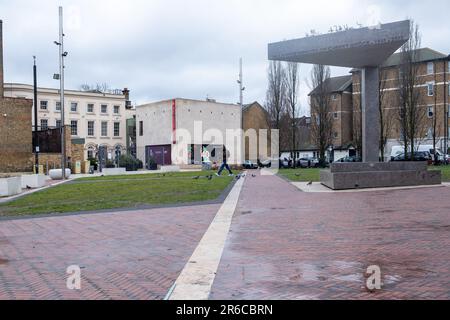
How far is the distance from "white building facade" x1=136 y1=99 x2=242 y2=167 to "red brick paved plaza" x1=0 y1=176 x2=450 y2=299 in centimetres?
4352

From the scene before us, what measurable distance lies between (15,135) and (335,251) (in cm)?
4162

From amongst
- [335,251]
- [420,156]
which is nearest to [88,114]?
[420,156]

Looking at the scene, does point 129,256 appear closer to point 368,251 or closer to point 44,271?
point 44,271

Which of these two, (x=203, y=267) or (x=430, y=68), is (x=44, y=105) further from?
(x=203, y=267)

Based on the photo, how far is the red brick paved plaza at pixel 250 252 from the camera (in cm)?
514

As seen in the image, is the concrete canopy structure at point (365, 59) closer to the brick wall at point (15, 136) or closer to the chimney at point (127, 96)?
the brick wall at point (15, 136)

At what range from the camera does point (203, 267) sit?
20.3 feet

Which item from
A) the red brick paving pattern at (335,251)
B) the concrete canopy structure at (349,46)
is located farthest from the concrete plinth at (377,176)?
the red brick paving pattern at (335,251)

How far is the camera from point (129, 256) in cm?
700

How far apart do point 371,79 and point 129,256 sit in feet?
53.0

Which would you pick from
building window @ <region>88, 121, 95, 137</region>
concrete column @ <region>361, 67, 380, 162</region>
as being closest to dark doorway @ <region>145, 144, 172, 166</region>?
building window @ <region>88, 121, 95, 137</region>

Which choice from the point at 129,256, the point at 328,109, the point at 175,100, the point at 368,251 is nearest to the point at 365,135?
the point at 368,251

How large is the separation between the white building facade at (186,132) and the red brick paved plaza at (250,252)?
143ft

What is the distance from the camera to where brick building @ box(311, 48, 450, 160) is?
4802 cm
